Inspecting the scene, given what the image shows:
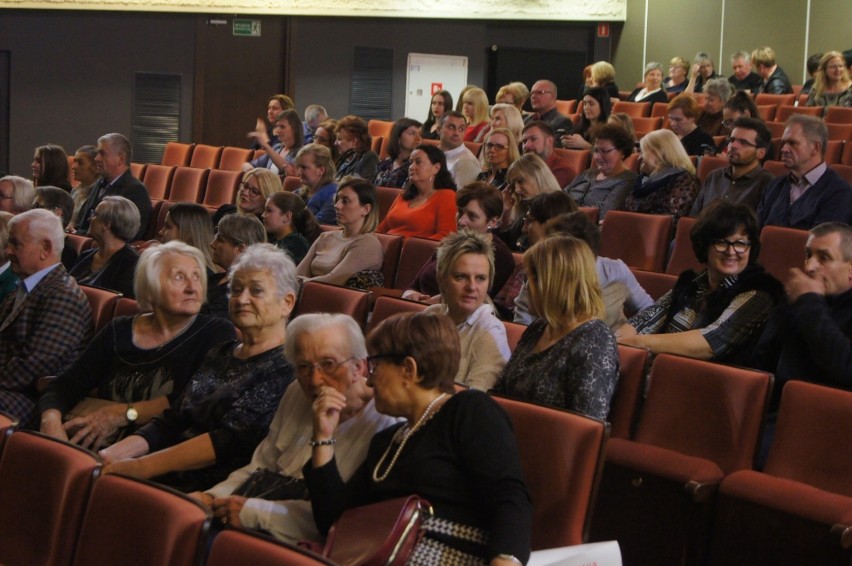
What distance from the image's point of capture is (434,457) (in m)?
1.97

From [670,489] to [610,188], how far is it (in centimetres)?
277

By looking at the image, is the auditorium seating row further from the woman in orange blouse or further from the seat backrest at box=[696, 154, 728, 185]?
the seat backrest at box=[696, 154, 728, 185]

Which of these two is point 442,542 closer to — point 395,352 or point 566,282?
point 395,352

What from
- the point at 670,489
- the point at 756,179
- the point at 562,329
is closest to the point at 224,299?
the point at 562,329

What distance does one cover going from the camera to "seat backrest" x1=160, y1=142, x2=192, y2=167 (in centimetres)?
923

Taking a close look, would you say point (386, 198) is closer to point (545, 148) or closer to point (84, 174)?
point (545, 148)

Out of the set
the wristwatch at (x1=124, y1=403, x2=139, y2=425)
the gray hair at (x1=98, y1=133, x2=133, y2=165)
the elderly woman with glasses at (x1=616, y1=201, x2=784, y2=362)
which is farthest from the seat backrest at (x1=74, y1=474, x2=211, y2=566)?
the gray hair at (x1=98, y1=133, x2=133, y2=165)

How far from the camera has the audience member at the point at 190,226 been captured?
4246 mm

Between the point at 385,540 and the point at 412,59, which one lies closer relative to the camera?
the point at 385,540

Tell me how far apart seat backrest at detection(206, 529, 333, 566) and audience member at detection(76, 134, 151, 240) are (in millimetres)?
4601

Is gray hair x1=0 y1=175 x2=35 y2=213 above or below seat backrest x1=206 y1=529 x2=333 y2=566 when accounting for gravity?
above

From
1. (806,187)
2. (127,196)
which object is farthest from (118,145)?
(806,187)

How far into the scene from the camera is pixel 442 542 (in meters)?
1.92

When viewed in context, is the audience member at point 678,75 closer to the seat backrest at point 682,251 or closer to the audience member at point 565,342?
the seat backrest at point 682,251
